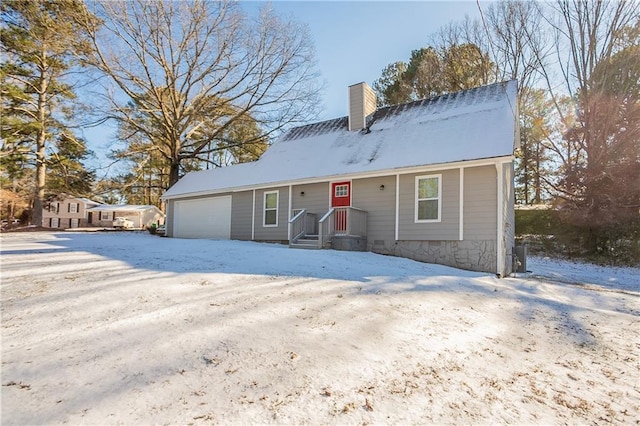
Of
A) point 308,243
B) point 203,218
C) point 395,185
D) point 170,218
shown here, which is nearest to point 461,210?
point 395,185

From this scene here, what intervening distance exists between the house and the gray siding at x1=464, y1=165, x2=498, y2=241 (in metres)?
0.02

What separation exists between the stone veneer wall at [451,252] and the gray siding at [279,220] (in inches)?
151

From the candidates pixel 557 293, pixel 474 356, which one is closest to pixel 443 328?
pixel 474 356

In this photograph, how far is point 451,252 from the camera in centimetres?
997

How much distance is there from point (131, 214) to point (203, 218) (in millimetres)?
27118

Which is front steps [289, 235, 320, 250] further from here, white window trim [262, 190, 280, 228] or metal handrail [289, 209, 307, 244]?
white window trim [262, 190, 280, 228]

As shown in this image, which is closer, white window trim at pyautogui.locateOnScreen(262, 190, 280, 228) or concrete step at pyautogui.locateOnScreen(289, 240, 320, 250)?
concrete step at pyautogui.locateOnScreen(289, 240, 320, 250)

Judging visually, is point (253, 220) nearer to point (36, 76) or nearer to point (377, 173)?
point (377, 173)

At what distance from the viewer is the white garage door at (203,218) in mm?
15531

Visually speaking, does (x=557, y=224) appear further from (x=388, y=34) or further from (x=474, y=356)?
(x=474, y=356)

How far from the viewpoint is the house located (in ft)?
31.7

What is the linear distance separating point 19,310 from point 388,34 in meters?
10.7

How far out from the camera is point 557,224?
1662 centimetres

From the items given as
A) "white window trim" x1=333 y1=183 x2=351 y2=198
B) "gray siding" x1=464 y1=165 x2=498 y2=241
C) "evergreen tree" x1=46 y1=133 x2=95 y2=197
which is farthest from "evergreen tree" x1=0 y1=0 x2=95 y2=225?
"gray siding" x1=464 y1=165 x2=498 y2=241
